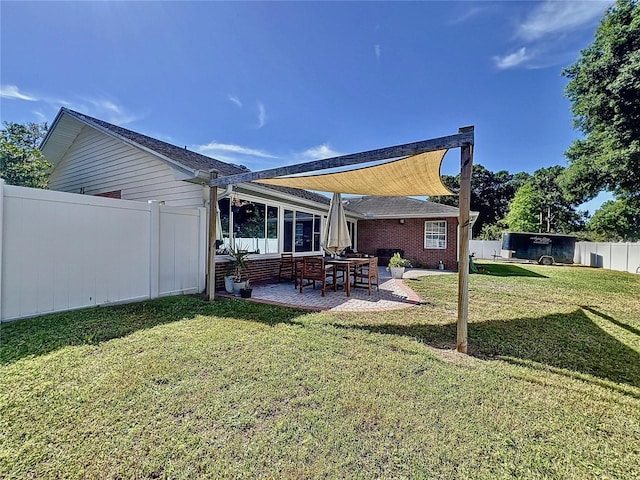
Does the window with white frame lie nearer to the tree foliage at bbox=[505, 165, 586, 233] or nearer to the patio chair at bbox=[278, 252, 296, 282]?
the patio chair at bbox=[278, 252, 296, 282]

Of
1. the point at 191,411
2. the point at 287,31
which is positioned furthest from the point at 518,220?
the point at 191,411

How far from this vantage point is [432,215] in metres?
14.6

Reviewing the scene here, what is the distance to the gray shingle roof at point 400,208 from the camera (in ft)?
48.4

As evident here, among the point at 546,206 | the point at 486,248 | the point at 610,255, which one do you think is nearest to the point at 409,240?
the point at 610,255

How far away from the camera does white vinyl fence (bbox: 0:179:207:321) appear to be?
4660mm

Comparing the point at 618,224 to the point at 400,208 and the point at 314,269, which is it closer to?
the point at 400,208

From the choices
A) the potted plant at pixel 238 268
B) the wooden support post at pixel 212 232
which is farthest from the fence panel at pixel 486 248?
the wooden support post at pixel 212 232

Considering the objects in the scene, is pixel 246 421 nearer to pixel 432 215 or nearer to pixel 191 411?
pixel 191 411

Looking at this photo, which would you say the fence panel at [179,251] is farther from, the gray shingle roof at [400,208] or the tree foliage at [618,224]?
the tree foliage at [618,224]

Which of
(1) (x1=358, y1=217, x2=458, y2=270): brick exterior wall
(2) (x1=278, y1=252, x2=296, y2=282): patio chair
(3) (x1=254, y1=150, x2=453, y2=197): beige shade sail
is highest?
(3) (x1=254, y1=150, x2=453, y2=197): beige shade sail

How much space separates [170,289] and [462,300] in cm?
642

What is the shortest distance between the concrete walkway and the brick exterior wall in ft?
22.3

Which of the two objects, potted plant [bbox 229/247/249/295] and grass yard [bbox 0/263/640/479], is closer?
grass yard [bbox 0/263/640/479]

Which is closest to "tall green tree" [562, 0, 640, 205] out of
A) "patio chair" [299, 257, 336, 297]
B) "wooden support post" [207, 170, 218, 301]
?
"patio chair" [299, 257, 336, 297]
